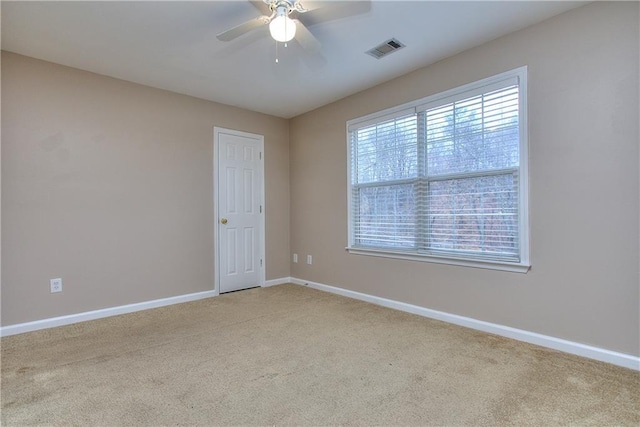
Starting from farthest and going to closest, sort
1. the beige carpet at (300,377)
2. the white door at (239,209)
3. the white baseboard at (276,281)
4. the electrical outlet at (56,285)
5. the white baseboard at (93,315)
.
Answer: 1. the white baseboard at (276,281)
2. the white door at (239,209)
3. the electrical outlet at (56,285)
4. the white baseboard at (93,315)
5. the beige carpet at (300,377)

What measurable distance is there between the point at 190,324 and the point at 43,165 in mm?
2009

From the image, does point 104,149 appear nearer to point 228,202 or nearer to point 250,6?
point 228,202

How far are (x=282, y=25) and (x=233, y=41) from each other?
2.82ft

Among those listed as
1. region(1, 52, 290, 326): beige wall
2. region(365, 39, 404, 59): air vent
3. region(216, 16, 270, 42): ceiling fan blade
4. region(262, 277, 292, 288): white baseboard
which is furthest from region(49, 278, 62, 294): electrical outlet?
region(365, 39, 404, 59): air vent

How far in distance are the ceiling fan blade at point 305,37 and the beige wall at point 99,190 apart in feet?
6.98

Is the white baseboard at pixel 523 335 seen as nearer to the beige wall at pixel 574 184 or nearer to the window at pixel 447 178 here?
the beige wall at pixel 574 184

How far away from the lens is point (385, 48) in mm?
2848

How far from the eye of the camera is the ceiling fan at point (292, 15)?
6.69ft

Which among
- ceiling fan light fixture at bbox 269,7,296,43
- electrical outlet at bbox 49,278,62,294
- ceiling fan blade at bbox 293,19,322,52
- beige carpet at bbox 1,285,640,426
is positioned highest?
ceiling fan blade at bbox 293,19,322,52

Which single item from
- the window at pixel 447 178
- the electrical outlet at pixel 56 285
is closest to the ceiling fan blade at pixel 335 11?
the window at pixel 447 178

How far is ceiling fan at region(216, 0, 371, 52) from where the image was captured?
2.04 metres

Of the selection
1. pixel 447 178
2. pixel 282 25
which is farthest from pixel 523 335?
pixel 282 25

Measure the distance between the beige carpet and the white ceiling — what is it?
247 cm

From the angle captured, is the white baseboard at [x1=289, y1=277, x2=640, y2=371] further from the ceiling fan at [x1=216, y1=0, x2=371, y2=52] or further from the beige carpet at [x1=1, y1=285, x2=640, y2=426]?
the ceiling fan at [x1=216, y1=0, x2=371, y2=52]
